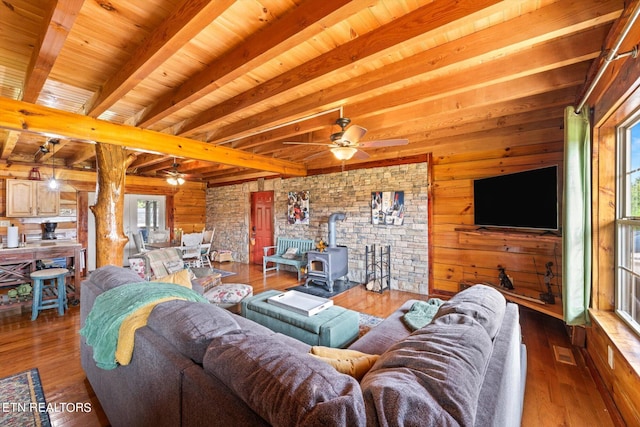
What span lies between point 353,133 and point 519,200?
232 cm

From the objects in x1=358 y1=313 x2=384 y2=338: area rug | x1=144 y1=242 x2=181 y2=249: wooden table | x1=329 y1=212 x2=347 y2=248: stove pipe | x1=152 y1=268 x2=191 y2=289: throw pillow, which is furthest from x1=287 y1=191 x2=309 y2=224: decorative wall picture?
x1=152 y1=268 x2=191 y2=289: throw pillow

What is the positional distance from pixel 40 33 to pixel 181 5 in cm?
101

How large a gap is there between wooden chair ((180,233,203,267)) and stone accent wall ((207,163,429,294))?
5.90 feet

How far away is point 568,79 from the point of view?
216 cm

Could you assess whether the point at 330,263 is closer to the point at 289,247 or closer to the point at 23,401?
the point at 289,247

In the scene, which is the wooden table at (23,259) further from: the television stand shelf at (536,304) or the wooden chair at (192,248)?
the television stand shelf at (536,304)

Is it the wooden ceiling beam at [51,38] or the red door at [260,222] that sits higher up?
the wooden ceiling beam at [51,38]

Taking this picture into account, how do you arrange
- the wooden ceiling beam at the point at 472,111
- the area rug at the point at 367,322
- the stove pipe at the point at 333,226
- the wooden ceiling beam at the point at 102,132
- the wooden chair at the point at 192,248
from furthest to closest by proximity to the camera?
the wooden chair at the point at 192,248
the stove pipe at the point at 333,226
the area rug at the point at 367,322
the wooden ceiling beam at the point at 472,111
the wooden ceiling beam at the point at 102,132

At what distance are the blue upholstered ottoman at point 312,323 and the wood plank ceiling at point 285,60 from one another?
1.98 metres

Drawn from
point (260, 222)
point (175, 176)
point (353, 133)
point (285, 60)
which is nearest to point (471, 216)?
point (353, 133)

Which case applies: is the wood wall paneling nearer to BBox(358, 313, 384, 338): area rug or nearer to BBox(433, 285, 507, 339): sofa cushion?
BBox(358, 313, 384, 338): area rug

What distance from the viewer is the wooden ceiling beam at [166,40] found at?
4.51ft

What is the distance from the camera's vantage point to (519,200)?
10.6ft

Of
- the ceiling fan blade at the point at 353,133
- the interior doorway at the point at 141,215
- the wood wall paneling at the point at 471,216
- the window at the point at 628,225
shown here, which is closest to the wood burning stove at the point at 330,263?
the wood wall paneling at the point at 471,216
